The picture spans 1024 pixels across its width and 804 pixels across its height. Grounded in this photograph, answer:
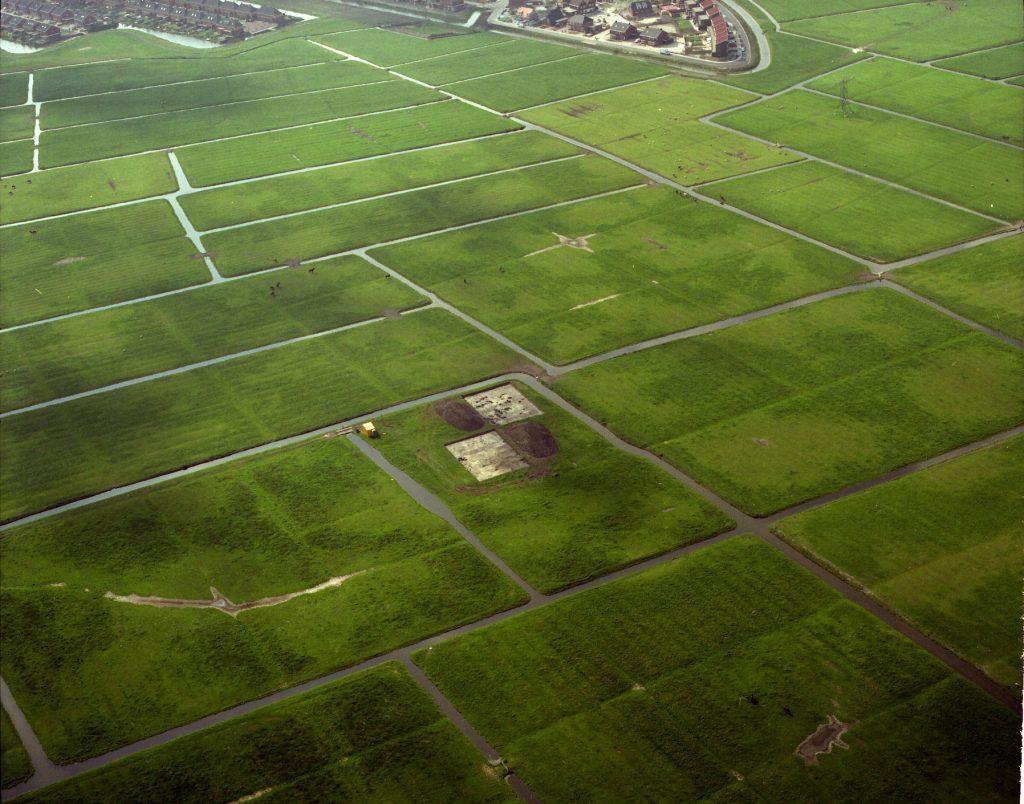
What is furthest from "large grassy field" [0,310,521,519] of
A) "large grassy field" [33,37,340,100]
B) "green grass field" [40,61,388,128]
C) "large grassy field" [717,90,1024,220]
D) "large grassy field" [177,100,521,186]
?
→ "large grassy field" [33,37,340,100]

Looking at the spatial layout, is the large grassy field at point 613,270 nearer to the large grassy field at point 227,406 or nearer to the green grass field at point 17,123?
the large grassy field at point 227,406

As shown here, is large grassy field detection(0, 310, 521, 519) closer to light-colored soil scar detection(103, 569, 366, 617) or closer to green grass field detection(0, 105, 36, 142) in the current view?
light-colored soil scar detection(103, 569, 366, 617)

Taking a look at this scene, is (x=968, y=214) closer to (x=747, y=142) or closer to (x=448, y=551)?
(x=747, y=142)

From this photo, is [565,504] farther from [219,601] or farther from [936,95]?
[936,95]

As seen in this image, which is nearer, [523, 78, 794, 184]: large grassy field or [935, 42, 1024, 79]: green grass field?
[523, 78, 794, 184]: large grassy field

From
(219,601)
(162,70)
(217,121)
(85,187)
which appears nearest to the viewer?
(219,601)

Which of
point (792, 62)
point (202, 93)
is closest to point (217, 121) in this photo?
point (202, 93)
